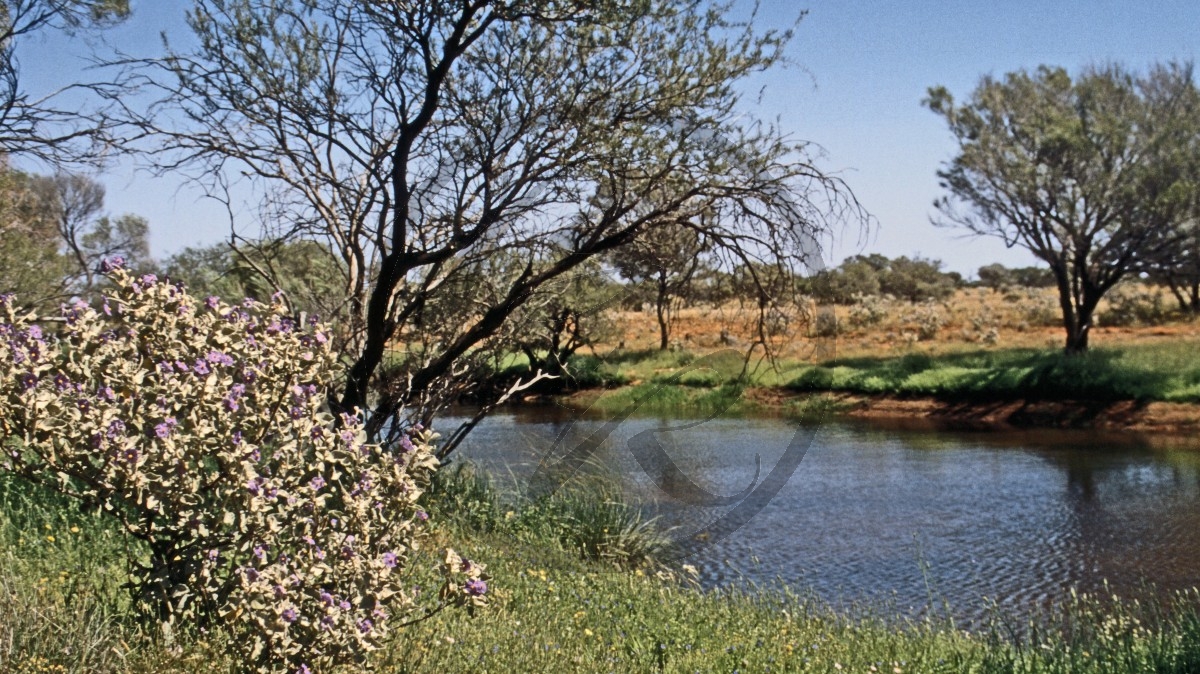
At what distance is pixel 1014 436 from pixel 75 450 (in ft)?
68.4

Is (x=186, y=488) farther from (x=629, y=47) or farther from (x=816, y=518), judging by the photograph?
(x=816, y=518)

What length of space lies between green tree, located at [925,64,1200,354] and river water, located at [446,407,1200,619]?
8.83 metres

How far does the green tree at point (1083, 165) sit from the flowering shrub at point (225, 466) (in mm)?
26432

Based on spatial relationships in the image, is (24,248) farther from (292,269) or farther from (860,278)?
(860,278)

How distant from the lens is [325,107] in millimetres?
8375

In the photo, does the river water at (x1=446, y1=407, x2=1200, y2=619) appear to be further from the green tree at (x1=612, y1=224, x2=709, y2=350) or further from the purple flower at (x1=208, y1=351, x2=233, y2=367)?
the purple flower at (x1=208, y1=351, x2=233, y2=367)

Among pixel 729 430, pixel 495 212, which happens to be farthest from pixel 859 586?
pixel 729 430

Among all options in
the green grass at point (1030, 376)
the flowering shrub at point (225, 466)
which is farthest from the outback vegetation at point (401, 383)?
the green grass at point (1030, 376)

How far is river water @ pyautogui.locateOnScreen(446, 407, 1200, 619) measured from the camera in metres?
10.4

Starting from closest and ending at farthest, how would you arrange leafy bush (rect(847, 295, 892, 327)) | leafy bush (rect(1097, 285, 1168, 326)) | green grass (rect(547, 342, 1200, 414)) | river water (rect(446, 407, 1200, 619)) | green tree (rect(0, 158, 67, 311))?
1. river water (rect(446, 407, 1200, 619))
2. green tree (rect(0, 158, 67, 311))
3. green grass (rect(547, 342, 1200, 414))
4. leafy bush (rect(1097, 285, 1168, 326))
5. leafy bush (rect(847, 295, 892, 327))

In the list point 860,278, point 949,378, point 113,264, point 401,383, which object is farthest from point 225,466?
point 860,278

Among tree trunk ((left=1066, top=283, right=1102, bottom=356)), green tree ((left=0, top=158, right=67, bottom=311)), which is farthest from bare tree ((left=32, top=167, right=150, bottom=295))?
tree trunk ((left=1066, top=283, right=1102, bottom=356))

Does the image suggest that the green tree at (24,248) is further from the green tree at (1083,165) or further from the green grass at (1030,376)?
the green tree at (1083,165)

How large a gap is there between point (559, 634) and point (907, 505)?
1018cm
